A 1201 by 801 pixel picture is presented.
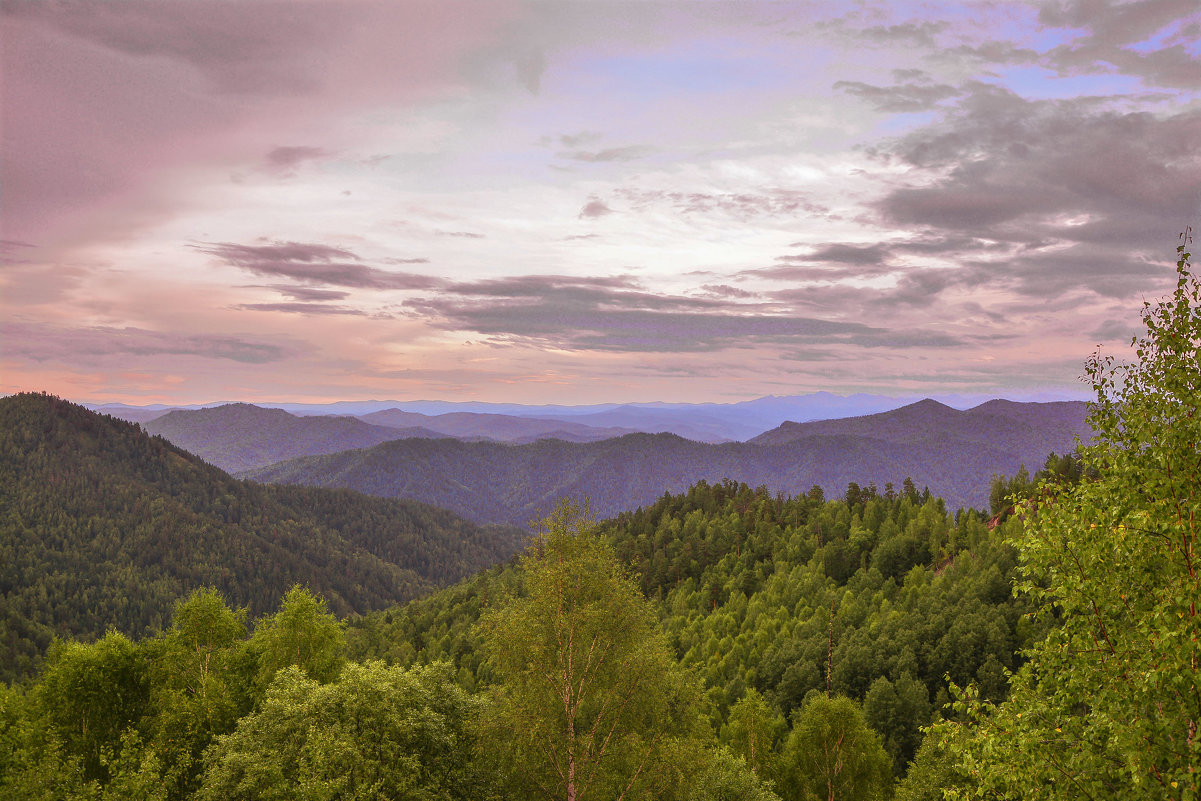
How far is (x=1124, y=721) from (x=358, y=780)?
25352 millimetres

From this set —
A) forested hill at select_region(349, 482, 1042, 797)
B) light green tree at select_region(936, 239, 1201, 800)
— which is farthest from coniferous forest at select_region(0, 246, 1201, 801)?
forested hill at select_region(349, 482, 1042, 797)

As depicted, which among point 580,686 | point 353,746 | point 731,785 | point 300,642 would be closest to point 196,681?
point 300,642

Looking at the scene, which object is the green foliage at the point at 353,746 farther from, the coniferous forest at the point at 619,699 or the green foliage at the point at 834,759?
the green foliage at the point at 834,759

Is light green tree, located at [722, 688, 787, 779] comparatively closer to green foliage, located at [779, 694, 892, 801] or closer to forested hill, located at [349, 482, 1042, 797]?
forested hill, located at [349, 482, 1042, 797]

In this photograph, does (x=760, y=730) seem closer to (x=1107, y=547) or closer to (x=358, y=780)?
(x=358, y=780)

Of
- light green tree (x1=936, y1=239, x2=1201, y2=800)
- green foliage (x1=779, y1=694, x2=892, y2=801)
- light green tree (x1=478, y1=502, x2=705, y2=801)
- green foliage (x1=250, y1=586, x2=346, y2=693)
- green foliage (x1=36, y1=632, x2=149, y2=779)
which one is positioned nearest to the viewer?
Result: light green tree (x1=936, y1=239, x2=1201, y2=800)

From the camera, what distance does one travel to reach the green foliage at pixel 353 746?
78.1 ft

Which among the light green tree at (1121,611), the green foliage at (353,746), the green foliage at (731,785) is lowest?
the green foliage at (731,785)

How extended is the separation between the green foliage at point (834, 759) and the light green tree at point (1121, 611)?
1799 inches

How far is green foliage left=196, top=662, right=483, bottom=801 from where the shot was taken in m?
23.8

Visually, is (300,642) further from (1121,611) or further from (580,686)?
(1121,611)

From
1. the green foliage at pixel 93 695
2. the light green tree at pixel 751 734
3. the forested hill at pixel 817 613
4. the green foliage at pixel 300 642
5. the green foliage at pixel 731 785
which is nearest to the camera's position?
the green foliage at pixel 731 785

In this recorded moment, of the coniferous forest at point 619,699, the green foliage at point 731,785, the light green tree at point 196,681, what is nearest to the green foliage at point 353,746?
the coniferous forest at point 619,699

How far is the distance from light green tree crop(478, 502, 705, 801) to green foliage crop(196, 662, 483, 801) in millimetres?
3278
